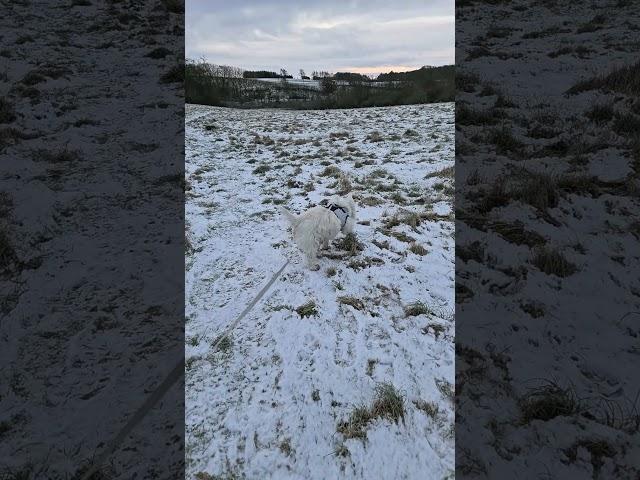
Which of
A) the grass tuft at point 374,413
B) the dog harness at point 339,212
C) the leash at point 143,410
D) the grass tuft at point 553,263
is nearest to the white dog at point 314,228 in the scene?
the dog harness at point 339,212

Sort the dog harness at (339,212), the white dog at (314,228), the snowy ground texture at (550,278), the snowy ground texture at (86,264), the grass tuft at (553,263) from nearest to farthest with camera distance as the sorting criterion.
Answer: the snowy ground texture at (550,278) → the snowy ground texture at (86,264) → the grass tuft at (553,263) → the white dog at (314,228) → the dog harness at (339,212)

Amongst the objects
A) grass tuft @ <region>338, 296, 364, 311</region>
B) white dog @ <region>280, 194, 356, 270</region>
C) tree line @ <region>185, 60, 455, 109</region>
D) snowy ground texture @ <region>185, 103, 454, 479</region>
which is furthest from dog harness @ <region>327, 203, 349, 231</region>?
tree line @ <region>185, 60, 455, 109</region>

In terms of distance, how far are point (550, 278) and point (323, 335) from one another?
215 centimetres

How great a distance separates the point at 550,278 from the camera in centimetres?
312

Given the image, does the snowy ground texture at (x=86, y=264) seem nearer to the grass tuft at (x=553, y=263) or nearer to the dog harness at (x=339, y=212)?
the dog harness at (x=339, y=212)

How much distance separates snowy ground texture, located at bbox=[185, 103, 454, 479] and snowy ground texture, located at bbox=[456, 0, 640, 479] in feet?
0.83

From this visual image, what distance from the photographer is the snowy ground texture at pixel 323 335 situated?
7.01 ft

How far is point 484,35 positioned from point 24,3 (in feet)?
49.5

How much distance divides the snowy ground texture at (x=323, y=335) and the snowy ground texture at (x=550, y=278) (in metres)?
0.25

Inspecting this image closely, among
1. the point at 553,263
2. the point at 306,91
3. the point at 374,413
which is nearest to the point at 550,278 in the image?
the point at 553,263

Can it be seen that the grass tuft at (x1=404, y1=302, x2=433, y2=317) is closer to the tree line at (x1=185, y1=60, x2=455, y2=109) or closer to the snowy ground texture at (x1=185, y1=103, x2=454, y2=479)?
the snowy ground texture at (x1=185, y1=103, x2=454, y2=479)

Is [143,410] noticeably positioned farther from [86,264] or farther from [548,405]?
[548,405]

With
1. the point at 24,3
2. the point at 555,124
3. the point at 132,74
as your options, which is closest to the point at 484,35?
the point at 555,124

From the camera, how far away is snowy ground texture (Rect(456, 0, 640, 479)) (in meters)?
1.99
